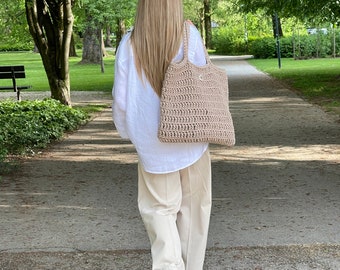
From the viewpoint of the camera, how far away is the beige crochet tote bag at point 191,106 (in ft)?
12.4

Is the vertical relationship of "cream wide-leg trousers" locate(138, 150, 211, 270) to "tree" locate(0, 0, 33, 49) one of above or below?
below

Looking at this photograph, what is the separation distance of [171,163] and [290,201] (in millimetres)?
3479

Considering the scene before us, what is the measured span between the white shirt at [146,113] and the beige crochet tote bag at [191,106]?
65 mm

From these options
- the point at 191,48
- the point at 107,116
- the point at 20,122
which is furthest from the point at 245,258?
the point at 107,116

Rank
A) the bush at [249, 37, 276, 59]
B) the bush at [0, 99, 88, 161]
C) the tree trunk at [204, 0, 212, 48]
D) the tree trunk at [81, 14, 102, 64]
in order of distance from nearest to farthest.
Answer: the bush at [0, 99, 88, 161]
the tree trunk at [81, 14, 102, 64]
the bush at [249, 37, 276, 59]
the tree trunk at [204, 0, 212, 48]

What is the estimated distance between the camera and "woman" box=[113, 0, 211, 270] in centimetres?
379

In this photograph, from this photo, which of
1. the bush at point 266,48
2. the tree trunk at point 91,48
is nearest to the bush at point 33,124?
the tree trunk at point 91,48

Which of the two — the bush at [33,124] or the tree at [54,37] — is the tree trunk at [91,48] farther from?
the bush at [33,124]

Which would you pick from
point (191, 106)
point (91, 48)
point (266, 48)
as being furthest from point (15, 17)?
point (266, 48)

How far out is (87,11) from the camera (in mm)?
31156

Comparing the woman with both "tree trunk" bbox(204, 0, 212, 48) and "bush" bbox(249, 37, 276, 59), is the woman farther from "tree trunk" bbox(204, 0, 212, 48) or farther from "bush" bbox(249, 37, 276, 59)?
"tree trunk" bbox(204, 0, 212, 48)

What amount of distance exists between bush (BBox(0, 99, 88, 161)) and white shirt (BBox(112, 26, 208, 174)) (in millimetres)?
5257

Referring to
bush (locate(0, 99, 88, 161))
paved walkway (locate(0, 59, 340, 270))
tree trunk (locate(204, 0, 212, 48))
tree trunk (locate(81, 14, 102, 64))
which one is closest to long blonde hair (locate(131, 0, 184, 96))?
paved walkway (locate(0, 59, 340, 270))

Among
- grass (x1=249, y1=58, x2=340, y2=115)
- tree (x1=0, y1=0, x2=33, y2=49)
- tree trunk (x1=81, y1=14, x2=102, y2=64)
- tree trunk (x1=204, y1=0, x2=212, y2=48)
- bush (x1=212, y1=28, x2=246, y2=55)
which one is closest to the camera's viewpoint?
grass (x1=249, y1=58, x2=340, y2=115)
